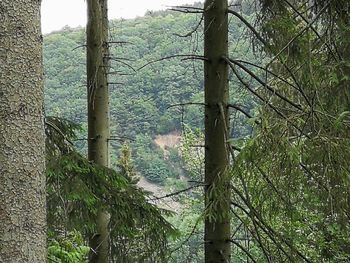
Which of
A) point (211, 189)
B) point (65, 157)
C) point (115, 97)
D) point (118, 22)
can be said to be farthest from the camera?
point (115, 97)

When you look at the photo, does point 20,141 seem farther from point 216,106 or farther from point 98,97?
point 98,97

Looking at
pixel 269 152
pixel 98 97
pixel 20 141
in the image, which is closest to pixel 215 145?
pixel 269 152

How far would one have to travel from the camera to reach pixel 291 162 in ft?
8.79

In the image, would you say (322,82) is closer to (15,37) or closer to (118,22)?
(15,37)

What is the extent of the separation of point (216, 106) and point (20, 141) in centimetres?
223

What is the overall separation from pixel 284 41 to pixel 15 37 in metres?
2.30

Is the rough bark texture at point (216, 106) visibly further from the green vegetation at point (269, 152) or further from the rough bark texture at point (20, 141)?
the rough bark texture at point (20, 141)

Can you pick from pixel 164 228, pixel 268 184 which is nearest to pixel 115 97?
pixel 164 228

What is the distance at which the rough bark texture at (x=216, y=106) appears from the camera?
13.0 feet

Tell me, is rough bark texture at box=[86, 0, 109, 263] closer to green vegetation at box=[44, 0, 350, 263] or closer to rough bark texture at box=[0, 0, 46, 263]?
green vegetation at box=[44, 0, 350, 263]

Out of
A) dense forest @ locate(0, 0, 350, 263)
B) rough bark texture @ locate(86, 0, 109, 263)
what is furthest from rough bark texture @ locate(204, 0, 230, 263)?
rough bark texture @ locate(86, 0, 109, 263)

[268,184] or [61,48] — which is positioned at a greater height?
[61,48]

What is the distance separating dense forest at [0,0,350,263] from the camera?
197 centimetres

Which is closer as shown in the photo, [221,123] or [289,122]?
[289,122]
